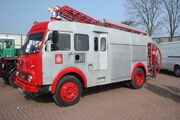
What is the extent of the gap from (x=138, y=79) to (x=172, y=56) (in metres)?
5.65

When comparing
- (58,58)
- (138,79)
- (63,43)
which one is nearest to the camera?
(58,58)

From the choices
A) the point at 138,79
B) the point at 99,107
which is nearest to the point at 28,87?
the point at 99,107

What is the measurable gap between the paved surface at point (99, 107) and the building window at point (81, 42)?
2003 millimetres

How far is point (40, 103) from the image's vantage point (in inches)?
210

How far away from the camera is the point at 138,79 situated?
776cm

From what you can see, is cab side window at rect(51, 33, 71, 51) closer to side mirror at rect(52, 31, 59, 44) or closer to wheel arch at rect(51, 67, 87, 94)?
side mirror at rect(52, 31, 59, 44)

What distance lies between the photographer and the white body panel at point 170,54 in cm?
1112

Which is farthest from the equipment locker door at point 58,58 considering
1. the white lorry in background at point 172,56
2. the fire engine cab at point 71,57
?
the white lorry in background at point 172,56

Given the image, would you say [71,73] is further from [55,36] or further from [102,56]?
[102,56]

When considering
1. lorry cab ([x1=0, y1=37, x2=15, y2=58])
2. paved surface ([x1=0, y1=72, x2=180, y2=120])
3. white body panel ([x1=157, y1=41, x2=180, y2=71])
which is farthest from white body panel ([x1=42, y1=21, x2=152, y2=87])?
lorry cab ([x1=0, y1=37, x2=15, y2=58])

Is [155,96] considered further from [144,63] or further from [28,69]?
[28,69]

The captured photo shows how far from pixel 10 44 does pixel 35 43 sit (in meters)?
7.31

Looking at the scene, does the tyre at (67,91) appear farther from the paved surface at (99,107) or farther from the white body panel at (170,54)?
the white body panel at (170,54)

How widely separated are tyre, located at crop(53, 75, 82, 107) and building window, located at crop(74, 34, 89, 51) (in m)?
1.04
